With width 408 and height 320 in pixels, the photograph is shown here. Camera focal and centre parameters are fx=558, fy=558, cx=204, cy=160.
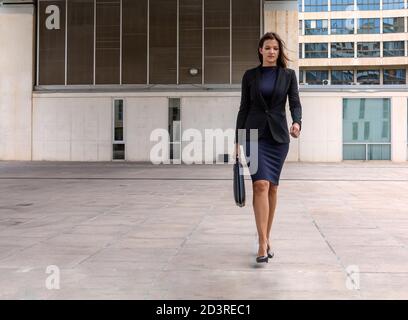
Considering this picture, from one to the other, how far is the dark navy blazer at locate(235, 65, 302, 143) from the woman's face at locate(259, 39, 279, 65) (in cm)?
10

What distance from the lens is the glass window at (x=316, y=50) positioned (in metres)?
77.9

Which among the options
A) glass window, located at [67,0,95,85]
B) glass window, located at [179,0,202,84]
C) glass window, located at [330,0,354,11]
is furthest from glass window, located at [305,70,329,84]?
glass window, located at [67,0,95,85]

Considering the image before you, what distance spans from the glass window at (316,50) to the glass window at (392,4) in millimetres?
9230

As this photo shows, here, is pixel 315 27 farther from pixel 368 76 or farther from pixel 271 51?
pixel 271 51

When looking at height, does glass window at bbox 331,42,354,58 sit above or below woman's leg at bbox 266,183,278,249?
above

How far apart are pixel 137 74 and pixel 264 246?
24784mm

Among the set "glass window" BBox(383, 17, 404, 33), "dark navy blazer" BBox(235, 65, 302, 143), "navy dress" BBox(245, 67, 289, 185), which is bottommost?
"navy dress" BBox(245, 67, 289, 185)

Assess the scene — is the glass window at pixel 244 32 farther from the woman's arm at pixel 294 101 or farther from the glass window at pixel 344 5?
the glass window at pixel 344 5

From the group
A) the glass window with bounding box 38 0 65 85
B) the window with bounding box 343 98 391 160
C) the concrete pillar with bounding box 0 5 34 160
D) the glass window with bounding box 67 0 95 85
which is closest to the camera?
the window with bounding box 343 98 391 160

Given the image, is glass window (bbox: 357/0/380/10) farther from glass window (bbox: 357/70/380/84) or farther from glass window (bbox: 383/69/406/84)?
glass window (bbox: 383/69/406/84)

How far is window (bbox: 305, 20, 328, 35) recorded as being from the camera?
256 ft

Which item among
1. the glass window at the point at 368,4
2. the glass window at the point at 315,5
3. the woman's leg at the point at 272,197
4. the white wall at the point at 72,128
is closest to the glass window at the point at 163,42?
the white wall at the point at 72,128
